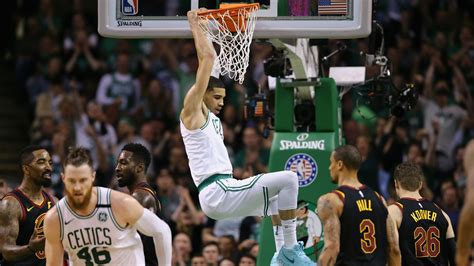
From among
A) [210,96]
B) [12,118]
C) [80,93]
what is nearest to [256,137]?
[80,93]

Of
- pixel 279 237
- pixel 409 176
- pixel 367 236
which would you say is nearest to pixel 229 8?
pixel 279 237

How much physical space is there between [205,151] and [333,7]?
2.01 m

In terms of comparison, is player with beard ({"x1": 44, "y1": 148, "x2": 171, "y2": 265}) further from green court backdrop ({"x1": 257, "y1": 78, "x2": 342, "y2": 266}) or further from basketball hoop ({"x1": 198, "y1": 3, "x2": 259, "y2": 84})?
green court backdrop ({"x1": 257, "y1": 78, "x2": 342, "y2": 266})

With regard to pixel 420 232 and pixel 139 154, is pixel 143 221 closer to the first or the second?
pixel 139 154

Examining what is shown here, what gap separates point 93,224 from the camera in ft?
32.0

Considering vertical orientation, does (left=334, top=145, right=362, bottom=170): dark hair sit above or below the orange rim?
below

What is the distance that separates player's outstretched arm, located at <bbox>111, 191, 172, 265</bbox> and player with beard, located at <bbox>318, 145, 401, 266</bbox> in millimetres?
1678

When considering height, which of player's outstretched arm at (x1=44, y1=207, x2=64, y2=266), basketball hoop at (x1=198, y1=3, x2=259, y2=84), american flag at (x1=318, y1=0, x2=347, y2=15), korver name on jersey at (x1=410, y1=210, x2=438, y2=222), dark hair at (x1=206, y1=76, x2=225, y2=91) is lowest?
korver name on jersey at (x1=410, y1=210, x2=438, y2=222)

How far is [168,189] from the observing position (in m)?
17.6

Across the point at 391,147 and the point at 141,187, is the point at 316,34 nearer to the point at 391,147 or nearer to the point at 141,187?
the point at 141,187

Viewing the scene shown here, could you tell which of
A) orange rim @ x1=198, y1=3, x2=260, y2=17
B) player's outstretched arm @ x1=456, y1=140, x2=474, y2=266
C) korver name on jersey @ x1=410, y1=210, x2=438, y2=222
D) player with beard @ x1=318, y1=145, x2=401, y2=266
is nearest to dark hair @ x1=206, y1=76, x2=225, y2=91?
orange rim @ x1=198, y1=3, x2=260, y2=17

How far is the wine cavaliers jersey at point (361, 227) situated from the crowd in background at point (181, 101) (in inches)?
194

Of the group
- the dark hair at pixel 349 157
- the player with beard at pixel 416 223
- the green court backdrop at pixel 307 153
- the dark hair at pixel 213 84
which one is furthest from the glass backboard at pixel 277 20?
Result: the green court backdrop at pixel 307 153

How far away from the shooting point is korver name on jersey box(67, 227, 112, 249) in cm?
976
